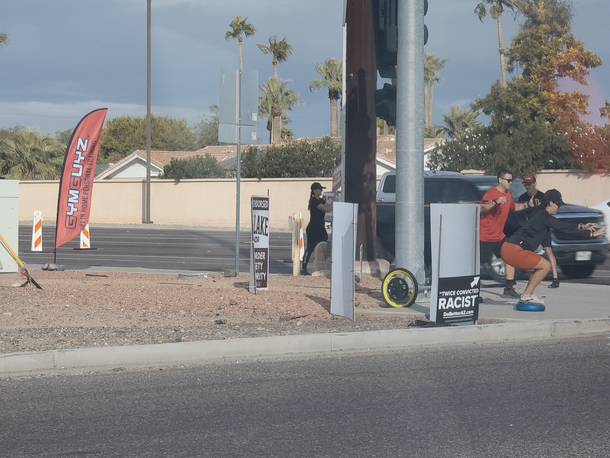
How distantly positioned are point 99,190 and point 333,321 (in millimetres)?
37785

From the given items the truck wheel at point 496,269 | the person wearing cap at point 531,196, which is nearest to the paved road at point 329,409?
the person wearing cap at point 531,196

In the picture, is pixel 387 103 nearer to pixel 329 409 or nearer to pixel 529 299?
pixel 529 299

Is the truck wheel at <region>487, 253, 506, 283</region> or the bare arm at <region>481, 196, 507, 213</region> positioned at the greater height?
the bare arm at <region>481, 196, 507, 213</region>

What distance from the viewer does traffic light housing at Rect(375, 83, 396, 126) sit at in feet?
34.1

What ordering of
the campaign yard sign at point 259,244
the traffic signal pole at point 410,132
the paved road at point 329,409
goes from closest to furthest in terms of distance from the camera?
the paved road at point 329,409 < the traffic signal pole at point 410,132 < the campaign yard sign at point 259,244

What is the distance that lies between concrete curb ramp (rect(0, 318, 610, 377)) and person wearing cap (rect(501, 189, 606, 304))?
3.62 ft

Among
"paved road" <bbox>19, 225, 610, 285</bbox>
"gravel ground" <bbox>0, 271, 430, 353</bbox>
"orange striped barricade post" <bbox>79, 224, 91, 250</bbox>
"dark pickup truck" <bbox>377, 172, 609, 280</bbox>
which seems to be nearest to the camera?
"gravel ground" <bbox>0, 271, 430, 353</bbox>

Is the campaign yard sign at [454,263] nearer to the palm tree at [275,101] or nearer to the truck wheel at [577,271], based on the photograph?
the truck wheel at [577,271]

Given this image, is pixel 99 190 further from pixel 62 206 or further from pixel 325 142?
pixel 62 206

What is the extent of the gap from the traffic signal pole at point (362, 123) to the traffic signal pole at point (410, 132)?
4020 millimetres

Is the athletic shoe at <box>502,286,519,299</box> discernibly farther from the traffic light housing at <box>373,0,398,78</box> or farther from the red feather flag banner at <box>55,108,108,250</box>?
the red feather flag banner at <box>55,108,108,250</box>

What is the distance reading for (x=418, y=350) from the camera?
764 centimetres

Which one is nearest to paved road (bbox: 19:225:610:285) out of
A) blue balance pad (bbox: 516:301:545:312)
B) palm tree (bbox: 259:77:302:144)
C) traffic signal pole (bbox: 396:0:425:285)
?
blue balance pad (bbox: 516:301:545:312)

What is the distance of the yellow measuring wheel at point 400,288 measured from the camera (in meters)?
9.45
